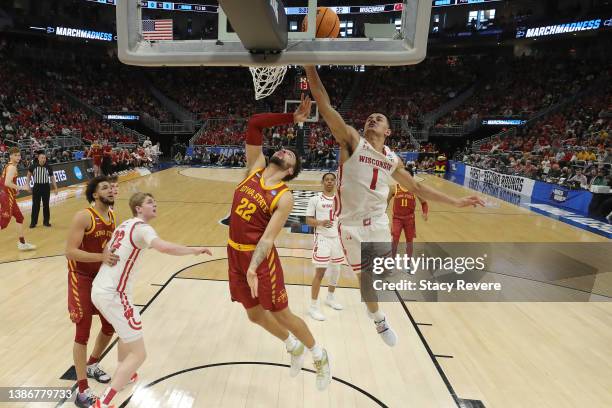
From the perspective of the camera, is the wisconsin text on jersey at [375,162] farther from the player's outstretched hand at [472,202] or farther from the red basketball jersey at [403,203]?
the red basketball jersey at [403,203]

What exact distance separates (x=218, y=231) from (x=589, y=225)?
10493 millimetres

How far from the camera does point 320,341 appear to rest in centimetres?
510

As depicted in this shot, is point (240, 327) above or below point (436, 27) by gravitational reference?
below

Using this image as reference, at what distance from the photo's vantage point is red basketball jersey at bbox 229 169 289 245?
144 inches

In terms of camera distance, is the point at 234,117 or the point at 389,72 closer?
the point at 234,117

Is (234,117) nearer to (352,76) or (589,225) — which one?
(352,76)

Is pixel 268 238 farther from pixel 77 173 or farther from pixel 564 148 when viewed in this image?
pixel 564 148

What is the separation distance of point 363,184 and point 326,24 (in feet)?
4.47

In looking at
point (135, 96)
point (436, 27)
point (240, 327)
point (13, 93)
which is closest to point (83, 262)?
point (240, 327)

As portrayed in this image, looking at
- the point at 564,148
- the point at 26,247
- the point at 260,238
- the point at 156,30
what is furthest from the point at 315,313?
the point at 564,148

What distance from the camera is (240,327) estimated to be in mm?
5383

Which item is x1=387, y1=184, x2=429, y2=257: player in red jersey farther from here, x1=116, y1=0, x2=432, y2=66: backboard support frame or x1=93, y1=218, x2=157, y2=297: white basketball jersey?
x1=93, y1=218, x2=157, y2=297: white basketball jersey

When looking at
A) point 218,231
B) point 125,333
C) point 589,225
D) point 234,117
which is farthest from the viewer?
point 234,117

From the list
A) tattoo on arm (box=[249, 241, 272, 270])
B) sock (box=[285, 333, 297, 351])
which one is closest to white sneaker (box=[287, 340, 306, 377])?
A: sock (box=[285, 333, 297, 351])
